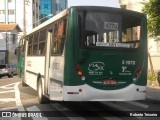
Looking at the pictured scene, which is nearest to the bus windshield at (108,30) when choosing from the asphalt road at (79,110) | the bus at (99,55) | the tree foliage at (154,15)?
the bus at (99,55)

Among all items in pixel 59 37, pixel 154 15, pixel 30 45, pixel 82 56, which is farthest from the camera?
pixel 154 15

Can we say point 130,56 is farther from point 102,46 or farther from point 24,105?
point 24,105

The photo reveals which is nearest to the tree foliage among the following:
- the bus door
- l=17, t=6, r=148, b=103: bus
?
the bus door

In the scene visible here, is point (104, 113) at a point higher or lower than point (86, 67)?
lower

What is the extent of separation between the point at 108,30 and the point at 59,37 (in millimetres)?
1616

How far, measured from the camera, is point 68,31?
11.1m

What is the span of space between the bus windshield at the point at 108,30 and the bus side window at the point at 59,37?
0.69 m

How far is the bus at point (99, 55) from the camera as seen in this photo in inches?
432

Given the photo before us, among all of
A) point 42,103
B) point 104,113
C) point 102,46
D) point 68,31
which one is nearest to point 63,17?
point 68,31

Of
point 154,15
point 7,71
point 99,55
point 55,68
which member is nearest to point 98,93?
point 99,55

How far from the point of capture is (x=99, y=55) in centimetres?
1116

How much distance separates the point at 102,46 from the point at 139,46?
48.8 inches

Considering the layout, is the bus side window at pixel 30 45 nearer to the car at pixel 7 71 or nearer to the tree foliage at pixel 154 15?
the tree foliage at pixel 154 15

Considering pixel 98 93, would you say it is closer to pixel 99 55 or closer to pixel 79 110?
pixel 99 55
